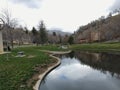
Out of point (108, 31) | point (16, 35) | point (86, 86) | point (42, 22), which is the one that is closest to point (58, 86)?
point (86, 86)

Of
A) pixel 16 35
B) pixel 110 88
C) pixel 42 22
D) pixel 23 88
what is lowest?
pixel 110 88

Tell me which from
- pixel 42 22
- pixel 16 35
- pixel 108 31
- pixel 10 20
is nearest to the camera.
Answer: pixel 10 20

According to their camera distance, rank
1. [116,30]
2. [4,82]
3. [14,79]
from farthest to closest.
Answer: [116,30] < [14,79] < [4,82]

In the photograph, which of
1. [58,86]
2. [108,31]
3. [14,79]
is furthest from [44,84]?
[108,31]

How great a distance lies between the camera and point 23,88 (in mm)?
8547

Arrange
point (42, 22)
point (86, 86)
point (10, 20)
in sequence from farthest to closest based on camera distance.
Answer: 1. point (42, 22)
2. point (10, 20)
3. point (86, 86)

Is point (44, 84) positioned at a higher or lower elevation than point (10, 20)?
lower

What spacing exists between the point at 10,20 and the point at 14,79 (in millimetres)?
31524

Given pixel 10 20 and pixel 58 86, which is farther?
pixel 10 20

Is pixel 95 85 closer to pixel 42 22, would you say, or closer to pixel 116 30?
pixel 42 22

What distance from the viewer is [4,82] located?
9.30 metres

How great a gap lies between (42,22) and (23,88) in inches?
2156

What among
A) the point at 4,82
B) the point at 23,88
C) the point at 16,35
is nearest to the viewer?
the point at 23,88

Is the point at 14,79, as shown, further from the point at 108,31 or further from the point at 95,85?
the point at 108,31
